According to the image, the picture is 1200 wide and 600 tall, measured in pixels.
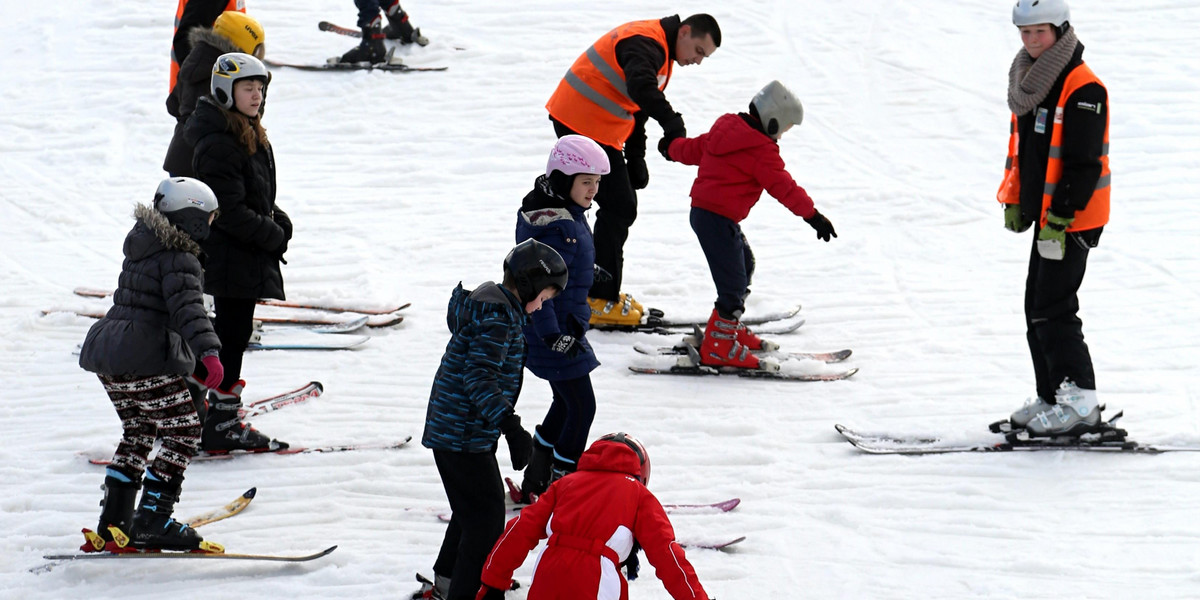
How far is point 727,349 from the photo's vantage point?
720 centimetres

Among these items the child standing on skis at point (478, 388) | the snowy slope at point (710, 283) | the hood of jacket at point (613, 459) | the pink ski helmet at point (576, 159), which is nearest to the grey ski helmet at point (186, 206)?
the child standing on skis at point (478, 388)

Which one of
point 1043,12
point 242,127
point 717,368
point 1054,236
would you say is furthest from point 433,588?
point 1043,12

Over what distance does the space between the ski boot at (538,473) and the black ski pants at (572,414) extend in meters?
0.06

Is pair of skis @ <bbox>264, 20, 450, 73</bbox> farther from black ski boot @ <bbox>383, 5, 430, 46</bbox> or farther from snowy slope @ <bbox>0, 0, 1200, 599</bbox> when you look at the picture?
black ski boot @ <bbox>383, 5, 430, 46</bbox>

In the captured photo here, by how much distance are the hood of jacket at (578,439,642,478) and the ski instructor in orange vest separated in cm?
327

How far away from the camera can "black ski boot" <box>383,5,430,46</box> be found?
1375 cm

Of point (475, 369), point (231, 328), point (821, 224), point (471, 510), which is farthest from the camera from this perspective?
point (821, 224)

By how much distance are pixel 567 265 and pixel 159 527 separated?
2029mm

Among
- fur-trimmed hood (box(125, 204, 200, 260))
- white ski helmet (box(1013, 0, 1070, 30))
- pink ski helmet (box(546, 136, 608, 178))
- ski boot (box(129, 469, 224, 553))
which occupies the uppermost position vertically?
white ski helmet (box(1013, 0, 1070, 30))

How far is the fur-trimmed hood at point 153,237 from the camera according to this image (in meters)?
4.77

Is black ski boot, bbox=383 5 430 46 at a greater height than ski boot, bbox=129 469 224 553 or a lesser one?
greater

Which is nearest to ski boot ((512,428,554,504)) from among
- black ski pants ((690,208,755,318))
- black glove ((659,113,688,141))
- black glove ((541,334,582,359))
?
black glove ((541,334,582,359))

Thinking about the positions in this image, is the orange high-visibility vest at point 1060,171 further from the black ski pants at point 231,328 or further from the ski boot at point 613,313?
the black ski pants at point 231,328

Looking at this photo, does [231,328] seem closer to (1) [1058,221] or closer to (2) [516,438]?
(2) [516,438]
